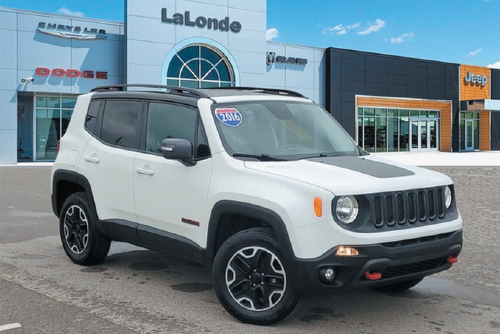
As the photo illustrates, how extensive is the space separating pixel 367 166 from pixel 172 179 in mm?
1678

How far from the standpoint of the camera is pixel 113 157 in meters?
5.64

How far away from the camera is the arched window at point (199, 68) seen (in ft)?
105

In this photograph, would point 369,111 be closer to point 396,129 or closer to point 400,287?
point 396,129

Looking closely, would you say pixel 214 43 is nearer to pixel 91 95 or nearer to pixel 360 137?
pixel 360 137

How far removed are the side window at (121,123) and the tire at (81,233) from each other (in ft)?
2.63

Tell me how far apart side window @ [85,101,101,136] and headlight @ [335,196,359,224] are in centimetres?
322

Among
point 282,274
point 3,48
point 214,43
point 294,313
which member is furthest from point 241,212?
point 214,43

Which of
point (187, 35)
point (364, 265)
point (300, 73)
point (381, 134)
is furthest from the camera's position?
point (381, 134)

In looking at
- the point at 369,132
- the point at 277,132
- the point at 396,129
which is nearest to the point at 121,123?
the point at 277,132

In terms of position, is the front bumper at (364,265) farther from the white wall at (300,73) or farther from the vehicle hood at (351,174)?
the white wall at (300,73)

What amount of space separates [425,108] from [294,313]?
44.2 meters

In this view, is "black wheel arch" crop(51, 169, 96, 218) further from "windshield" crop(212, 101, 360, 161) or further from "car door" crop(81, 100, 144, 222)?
"windshield" crop(212, 101, 360, 161)

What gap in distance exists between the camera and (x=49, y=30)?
94.4 ft

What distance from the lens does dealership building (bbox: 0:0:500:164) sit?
28.6m
